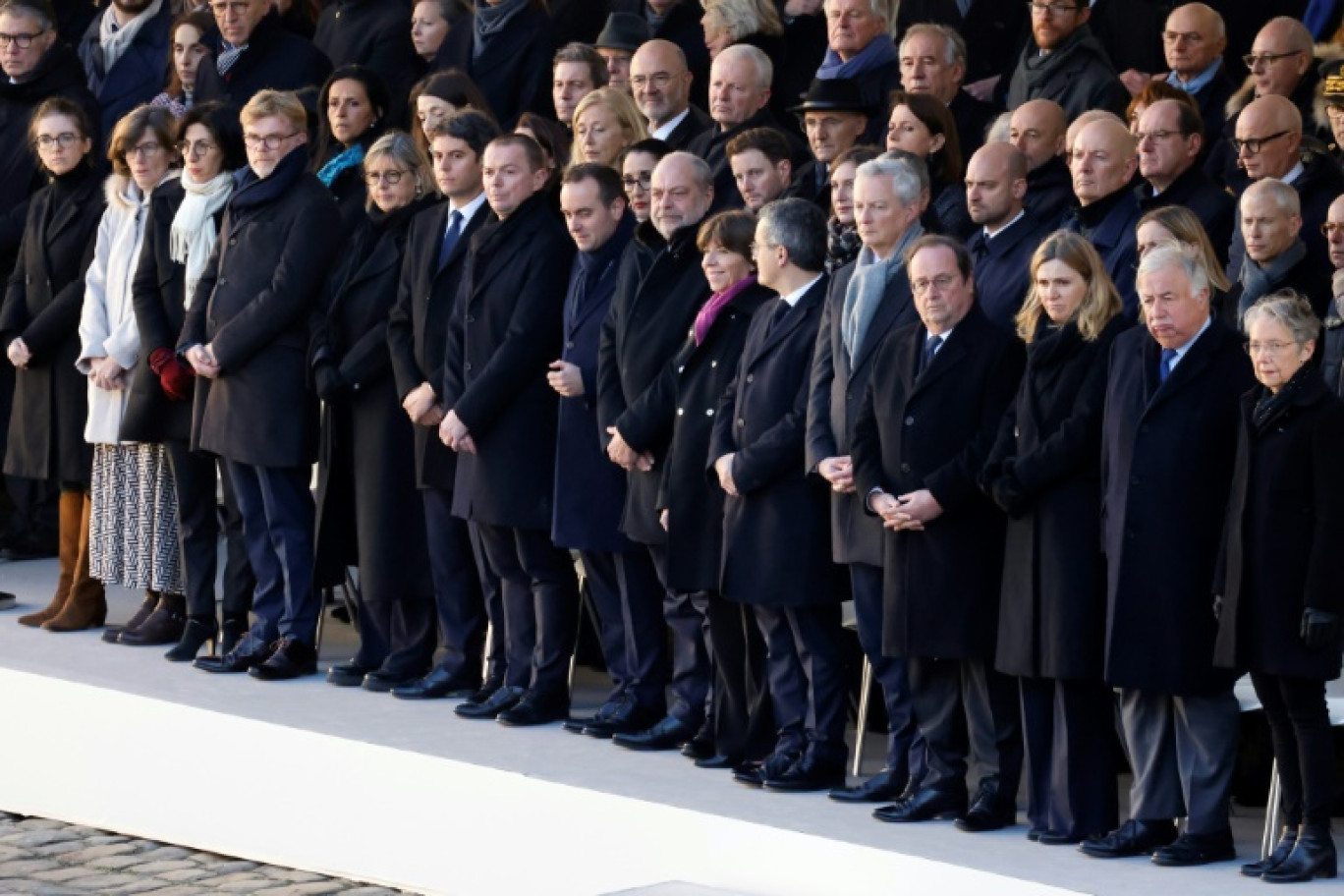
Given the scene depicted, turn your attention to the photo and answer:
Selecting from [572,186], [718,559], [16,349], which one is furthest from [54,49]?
[718,559]

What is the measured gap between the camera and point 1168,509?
23.8 ft

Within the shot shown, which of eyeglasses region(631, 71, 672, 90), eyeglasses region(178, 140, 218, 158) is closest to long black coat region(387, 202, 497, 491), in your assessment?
eyeglasses region(631, 71, 672, 90)

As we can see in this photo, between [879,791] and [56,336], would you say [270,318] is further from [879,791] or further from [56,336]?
[879,791]

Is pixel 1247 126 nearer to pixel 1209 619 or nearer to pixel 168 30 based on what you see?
pixel 1209 619

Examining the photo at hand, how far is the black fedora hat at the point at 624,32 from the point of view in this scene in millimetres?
10641

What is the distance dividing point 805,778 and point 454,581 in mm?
1790

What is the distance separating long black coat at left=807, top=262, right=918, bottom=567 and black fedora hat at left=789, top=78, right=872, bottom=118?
1.04 m

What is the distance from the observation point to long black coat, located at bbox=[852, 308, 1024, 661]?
302 inches

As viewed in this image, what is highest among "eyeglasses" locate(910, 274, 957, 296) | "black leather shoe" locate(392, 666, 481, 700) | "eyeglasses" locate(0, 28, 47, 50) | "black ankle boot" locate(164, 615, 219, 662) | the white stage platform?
"eyeglasses" locate(0, 28, 47, 50)

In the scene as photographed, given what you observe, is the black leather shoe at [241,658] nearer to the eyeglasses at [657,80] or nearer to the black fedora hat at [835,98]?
the eyeglasses at [657,80]

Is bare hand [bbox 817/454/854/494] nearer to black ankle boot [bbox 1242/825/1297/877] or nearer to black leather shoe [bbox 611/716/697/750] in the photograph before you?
black leather shoe [bbox 611/716/697/750]

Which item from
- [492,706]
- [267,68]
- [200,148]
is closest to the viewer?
[492,706]

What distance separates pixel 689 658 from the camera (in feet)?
28.5

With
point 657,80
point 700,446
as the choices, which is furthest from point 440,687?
point 657,80
